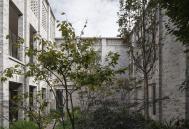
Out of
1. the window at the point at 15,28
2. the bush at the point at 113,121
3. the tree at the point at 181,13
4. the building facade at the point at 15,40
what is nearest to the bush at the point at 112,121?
the bush at the point at 113,121

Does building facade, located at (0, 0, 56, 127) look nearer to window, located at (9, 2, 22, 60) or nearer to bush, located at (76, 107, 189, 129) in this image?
window, located at (9, 2, 22, 60)

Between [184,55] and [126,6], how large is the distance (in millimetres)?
4051

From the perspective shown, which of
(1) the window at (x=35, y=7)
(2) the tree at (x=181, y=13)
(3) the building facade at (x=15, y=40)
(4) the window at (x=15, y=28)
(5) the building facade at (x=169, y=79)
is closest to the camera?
(2) the tree at (x=181, y=13)

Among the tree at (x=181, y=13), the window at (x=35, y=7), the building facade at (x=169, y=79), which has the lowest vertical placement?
the building facade at (x=169, y=79)

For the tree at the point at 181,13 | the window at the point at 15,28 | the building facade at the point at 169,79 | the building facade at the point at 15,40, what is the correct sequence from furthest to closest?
the window at the point at 15,28 < the building facade at the point at 169,79 < the building facade at the point at 15,40 < the tree at the point at 181,13

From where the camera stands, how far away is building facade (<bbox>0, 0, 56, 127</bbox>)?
42.6 feet

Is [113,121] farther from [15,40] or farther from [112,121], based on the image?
[15,40]

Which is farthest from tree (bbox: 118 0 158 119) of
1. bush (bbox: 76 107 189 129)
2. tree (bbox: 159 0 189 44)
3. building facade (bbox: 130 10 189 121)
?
tree (bbox: 159 0 189 44)

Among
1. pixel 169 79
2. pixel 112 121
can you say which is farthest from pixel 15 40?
pixel 112 121

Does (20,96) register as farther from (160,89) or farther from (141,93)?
(141,93)

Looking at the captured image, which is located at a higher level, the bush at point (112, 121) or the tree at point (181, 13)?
the tree at point (181, 13)

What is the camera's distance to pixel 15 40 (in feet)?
59.2

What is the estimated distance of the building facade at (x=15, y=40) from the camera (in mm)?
12992

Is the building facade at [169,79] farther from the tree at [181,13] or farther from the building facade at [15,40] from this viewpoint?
the building facade at [15,40]
